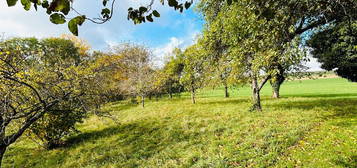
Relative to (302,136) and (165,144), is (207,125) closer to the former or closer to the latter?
(165,144)

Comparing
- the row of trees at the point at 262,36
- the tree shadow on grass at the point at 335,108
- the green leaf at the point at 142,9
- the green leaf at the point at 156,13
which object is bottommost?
the tree shadow on grass at the point at 335,108

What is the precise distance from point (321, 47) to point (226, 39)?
52.1 ft

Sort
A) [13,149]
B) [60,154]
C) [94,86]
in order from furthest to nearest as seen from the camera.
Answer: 1. [13,149]
2. [94,86]
3. [60,154]

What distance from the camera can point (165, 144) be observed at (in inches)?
379

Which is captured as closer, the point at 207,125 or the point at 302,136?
the point at 302,136

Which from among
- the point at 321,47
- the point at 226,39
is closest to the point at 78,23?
the point at 226,39

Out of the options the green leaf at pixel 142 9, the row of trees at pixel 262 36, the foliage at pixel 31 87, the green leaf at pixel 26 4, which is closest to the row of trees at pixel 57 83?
the foliage at pixel 31 87

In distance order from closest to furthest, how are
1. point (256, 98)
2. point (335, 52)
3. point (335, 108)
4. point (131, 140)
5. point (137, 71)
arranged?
point (131, 140)
point (335, 108)
point (256, 98)
point (335, 52)
point (137, 71)

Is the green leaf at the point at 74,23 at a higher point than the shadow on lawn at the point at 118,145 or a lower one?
higher

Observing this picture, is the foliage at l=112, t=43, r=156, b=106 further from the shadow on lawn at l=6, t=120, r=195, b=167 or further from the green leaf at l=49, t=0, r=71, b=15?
the green leaf at l=49, t=0, r=71, b=15

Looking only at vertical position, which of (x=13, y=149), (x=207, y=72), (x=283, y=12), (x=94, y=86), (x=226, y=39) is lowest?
(x=13, y=149)

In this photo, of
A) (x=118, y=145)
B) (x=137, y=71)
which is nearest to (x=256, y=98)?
(x=118, y=145)

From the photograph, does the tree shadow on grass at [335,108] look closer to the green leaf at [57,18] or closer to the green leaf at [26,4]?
the green leaf at [57,18]

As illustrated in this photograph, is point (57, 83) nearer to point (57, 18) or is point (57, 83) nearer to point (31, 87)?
point (31, 87)
